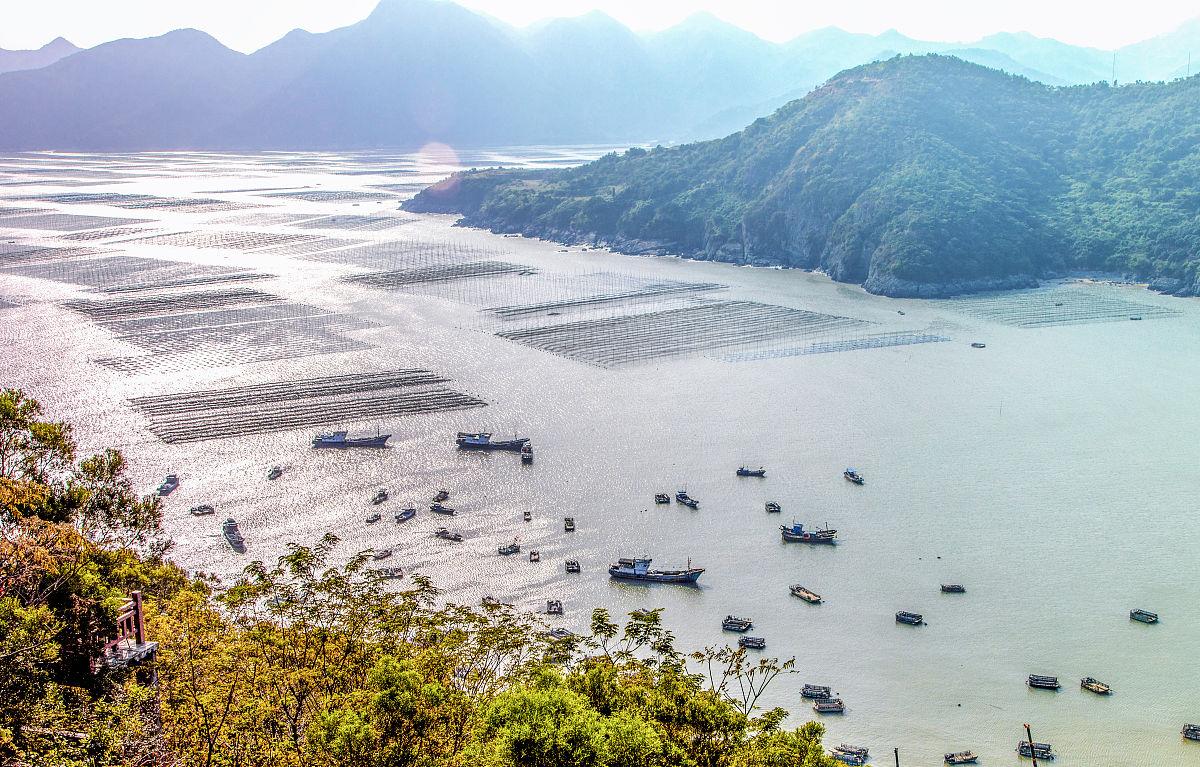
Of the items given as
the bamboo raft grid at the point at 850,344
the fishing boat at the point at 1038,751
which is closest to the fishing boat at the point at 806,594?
the fishing boat at the point at 1038,751

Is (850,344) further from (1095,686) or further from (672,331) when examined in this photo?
(1095,686)

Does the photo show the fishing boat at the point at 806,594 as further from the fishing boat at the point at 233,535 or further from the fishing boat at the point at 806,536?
the fishing boat at the point at 233,535

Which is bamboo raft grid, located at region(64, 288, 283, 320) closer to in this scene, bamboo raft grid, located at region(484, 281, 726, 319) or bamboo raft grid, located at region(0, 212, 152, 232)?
bamboo raft grid, located at region(484, 281, 726, 319)

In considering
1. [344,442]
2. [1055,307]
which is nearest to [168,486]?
[344,442]

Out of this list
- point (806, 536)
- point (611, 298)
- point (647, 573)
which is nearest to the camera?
point (647, 573)

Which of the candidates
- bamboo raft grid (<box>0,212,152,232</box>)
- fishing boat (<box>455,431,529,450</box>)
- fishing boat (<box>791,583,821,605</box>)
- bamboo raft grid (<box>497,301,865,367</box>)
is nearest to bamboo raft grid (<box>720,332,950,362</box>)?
bamboo raft grid (<box>497,301,865,367</box>)

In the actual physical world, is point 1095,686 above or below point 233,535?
below
